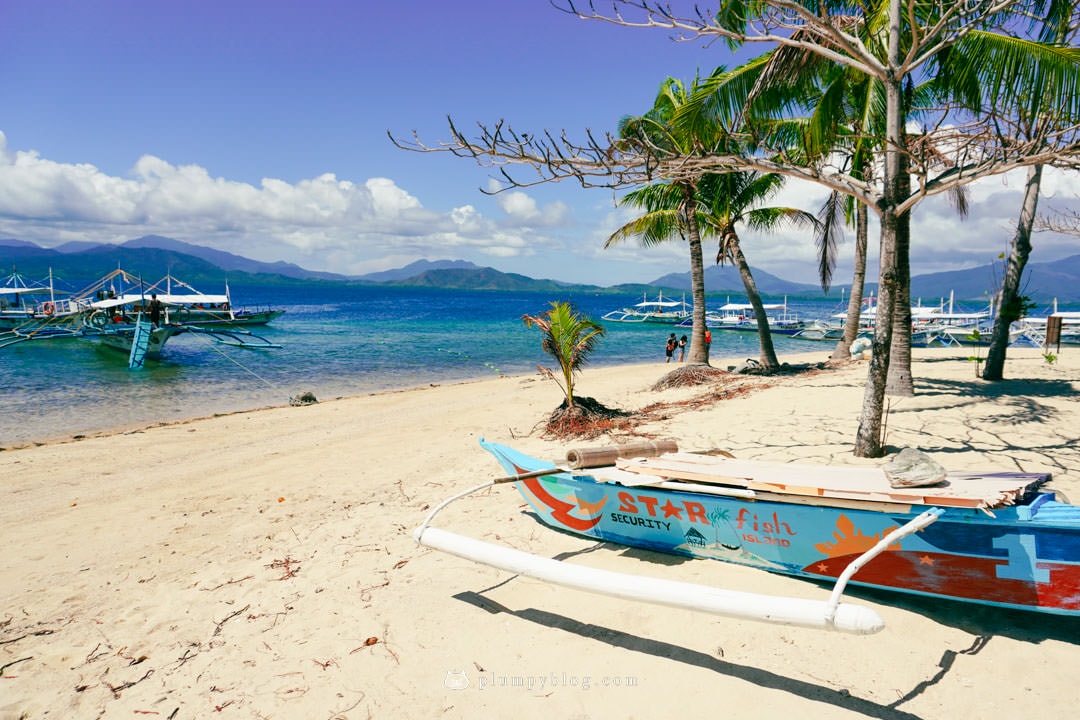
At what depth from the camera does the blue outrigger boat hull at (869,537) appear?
10.8 ft

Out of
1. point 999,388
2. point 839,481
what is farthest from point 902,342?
point 839,481

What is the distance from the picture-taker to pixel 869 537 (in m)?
3.72

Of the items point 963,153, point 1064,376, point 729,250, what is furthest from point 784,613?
point 729,250

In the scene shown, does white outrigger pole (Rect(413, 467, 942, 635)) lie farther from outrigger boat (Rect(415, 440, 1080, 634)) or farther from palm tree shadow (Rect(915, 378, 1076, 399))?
palm tree shadow (Rect(915, 378, 1076, 399))

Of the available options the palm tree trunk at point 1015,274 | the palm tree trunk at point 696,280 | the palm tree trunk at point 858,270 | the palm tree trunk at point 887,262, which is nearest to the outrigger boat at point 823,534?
the palm tree trunk at point 887,262

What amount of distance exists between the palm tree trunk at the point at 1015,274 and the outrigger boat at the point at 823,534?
9256mm

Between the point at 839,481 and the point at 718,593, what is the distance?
1.72 m

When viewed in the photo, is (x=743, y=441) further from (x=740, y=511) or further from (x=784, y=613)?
(x=784, y=613)

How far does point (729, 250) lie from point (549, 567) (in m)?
14.4

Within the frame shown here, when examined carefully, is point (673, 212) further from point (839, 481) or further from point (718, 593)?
point (718, 593)

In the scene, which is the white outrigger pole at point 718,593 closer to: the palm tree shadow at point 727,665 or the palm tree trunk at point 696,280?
the palm tree shadow at point 727,665

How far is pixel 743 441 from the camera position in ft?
26.6

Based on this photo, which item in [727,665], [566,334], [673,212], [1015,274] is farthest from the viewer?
[673,212]

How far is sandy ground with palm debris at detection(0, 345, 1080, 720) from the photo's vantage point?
→ 10.7 ft
